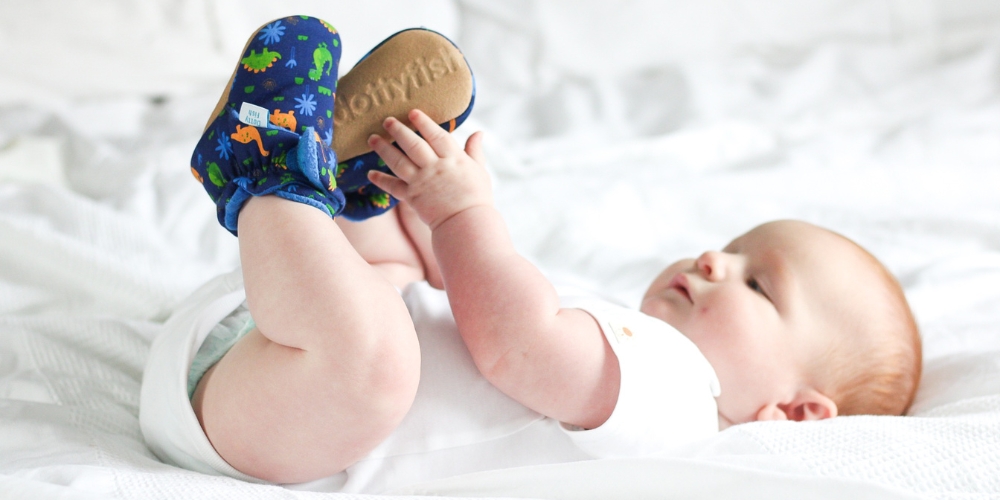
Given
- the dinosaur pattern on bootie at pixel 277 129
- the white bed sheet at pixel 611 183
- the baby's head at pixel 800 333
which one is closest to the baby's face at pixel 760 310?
the baby's head at pixel 800 333

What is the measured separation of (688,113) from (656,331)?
114cm

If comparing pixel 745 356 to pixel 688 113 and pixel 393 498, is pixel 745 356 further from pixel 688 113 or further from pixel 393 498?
pixel 688 113

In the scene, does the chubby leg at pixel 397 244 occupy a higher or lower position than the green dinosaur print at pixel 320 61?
lower

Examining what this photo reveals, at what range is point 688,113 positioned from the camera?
1842 mm

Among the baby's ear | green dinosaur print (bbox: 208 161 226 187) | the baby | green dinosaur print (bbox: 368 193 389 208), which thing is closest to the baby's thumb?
the baby

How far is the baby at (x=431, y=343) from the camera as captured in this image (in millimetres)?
661

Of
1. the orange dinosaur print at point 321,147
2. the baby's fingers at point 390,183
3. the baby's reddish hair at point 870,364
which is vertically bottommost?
the baby's reddish hair at point 870,364

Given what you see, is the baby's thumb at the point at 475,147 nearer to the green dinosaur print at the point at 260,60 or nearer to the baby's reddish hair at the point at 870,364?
the green dinosaur print at the point at 260,60

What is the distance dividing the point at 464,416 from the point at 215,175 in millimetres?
318

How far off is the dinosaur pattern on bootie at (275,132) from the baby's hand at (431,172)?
0.22 ft

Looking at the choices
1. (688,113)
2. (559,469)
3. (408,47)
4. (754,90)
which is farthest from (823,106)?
(559,469)

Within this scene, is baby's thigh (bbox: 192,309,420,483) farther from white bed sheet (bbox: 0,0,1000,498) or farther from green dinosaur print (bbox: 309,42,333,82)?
green dinosaur print (bbox: 309,42,333,82)

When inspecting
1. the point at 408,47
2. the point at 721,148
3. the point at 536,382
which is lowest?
the point at 721,148

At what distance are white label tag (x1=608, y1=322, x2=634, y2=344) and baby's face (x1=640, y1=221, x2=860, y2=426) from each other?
137mm
